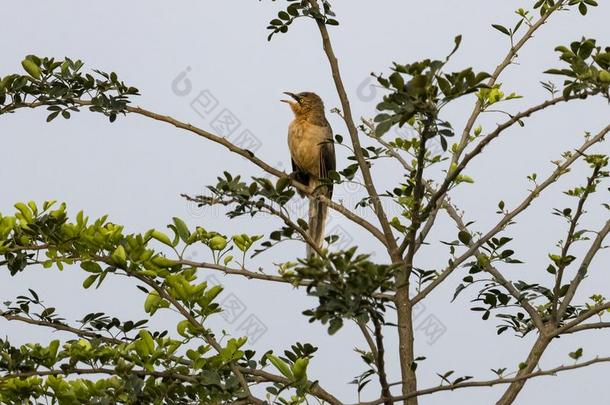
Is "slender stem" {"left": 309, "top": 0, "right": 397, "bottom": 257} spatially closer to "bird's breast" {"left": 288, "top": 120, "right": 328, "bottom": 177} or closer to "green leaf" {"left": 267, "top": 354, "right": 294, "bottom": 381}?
"green leaf" {"left": 267, "top": 354, "right": 294, "bottom": 381}

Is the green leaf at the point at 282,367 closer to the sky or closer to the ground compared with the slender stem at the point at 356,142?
closer to the ground

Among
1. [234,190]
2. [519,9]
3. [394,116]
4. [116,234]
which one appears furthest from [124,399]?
[519,9]

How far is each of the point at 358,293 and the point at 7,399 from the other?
2141mm

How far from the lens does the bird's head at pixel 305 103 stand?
7.57 m

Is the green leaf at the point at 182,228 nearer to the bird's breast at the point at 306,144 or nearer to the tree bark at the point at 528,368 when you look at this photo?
the tree bark at the point at 528,368

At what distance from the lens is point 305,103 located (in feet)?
24.9

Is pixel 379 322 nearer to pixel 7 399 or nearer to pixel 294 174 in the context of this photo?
pixel 7 399

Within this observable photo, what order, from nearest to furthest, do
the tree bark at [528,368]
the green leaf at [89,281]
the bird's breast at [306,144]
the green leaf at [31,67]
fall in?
the green leaf at [89,281]
the tree bark at [528,368]
the green leaf at [31,67]
the bird's breast at [306,144]

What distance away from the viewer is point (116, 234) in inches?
161

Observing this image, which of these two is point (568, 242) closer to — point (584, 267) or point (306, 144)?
point (584, 267)

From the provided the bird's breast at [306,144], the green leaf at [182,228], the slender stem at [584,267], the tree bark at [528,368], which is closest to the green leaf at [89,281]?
the green leaf at [182,228]

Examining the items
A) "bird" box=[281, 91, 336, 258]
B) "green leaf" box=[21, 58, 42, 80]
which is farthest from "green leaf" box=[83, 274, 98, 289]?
"bird" box=[281, 91, 336, 258]

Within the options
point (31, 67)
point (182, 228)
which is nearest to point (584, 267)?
point (182, 228)

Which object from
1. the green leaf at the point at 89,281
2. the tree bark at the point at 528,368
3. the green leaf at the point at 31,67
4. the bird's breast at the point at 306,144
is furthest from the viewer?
the bird's breast at the point at 306,144
